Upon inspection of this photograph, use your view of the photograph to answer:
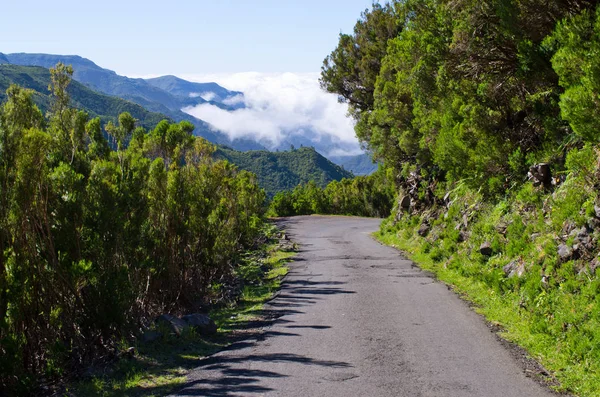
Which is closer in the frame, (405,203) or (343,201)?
(405,203)

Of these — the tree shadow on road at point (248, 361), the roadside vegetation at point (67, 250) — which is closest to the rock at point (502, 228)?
the tree shadow on road at point (248, 361)

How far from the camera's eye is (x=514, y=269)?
34.3ft

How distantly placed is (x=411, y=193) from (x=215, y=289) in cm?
1295

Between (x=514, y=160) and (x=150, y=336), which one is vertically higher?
(x=514, y=160)

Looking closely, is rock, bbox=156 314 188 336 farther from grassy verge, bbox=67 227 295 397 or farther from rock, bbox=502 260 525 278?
rock, bbox=502 260 525 278

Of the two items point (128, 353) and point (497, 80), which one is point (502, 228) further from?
point (128, 353)

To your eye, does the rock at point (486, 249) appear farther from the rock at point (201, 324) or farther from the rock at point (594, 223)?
the rock at point (201, 324)

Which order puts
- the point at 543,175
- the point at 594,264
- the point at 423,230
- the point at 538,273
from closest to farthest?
the point at 594,264 < the point at 538,273 < the point at 543,175 < the point at 423,230

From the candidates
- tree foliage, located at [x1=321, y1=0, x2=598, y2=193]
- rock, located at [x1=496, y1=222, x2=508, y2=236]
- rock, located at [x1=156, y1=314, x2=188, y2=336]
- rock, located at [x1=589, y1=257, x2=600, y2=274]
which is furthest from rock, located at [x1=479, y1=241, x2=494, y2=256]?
rock, located at [x1=156, y1=314, x2=188, y2=336]

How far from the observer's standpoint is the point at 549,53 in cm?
1089

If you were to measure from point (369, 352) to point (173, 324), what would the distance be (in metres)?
3.39

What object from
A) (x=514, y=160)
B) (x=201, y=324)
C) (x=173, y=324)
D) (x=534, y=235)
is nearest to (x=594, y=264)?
(x=534, y=235)

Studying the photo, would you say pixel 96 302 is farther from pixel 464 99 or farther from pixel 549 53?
pixel 464 99

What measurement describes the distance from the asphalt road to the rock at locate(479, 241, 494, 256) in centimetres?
135
